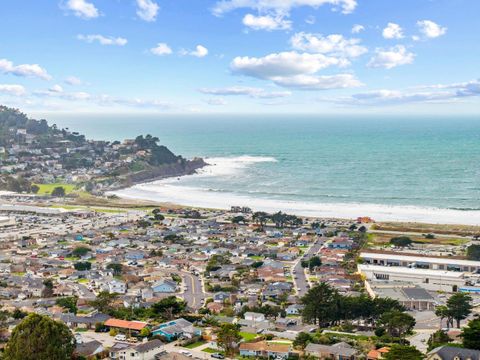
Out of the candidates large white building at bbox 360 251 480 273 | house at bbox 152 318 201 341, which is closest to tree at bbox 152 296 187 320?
house at bbox 152 318 201 341

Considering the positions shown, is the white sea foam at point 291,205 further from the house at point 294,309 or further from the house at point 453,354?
the house at point 453,354

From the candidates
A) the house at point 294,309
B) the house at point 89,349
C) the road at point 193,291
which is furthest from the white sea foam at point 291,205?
the house at point 89,349

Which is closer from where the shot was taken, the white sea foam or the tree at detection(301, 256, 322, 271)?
the tree at detection(301, 256, 322, 271)

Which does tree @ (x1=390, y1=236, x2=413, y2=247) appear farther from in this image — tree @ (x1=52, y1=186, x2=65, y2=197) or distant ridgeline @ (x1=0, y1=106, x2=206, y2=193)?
distant ridgeline @ (x1=0, y1=106, x2=206, y2=193)

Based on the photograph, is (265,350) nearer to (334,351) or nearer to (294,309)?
(334,351)

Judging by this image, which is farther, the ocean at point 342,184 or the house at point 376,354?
the ocean at point 342,184

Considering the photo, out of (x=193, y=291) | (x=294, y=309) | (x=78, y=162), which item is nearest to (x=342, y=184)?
(x=78, y=162)

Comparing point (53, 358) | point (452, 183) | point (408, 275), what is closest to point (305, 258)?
point (408, 275)
